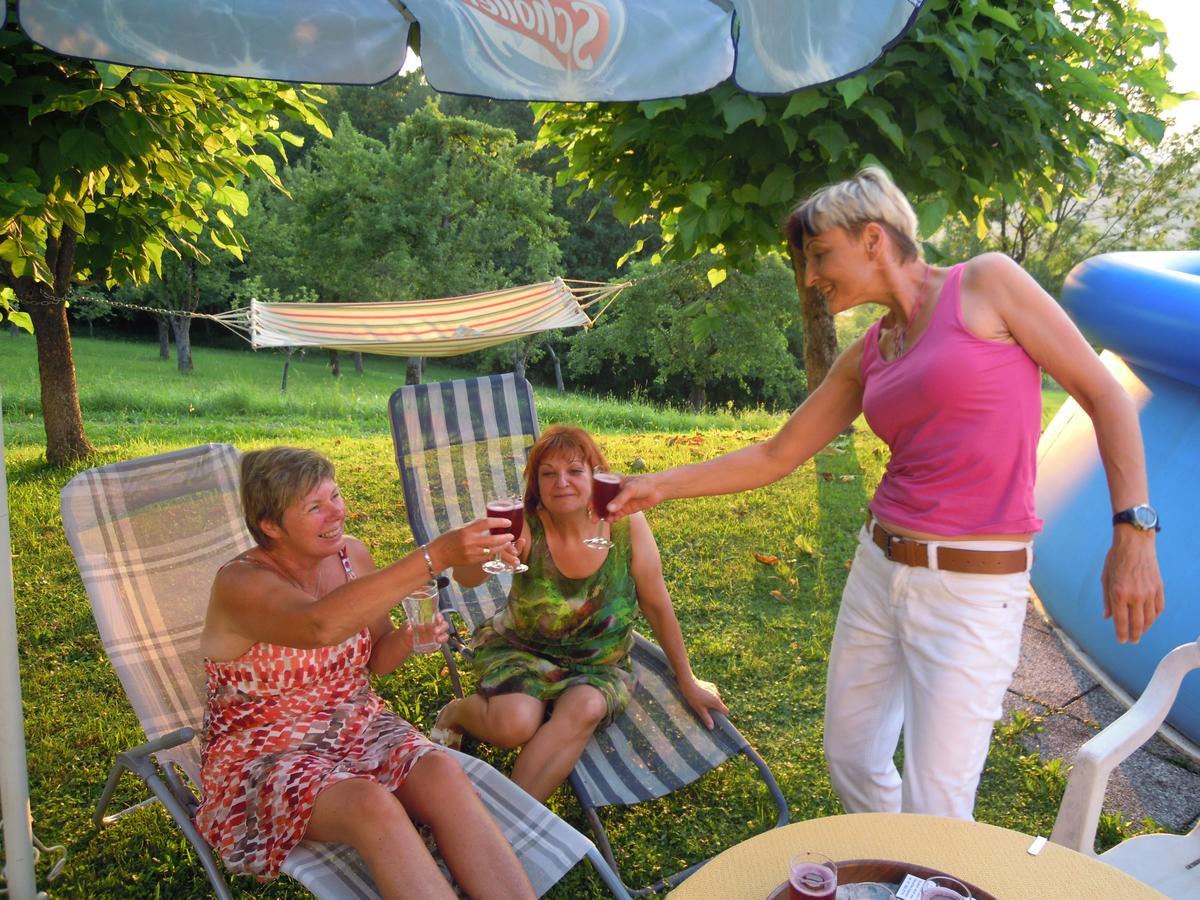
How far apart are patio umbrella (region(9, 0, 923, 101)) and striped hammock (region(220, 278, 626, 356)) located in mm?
5790

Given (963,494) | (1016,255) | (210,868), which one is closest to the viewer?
(963,494)

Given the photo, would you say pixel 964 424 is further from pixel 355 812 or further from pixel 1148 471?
pixel 1148 471

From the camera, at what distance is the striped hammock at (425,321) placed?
7977 millimetres

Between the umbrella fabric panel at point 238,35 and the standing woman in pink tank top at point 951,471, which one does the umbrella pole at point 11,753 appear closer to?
the umbrella fabric panel at point 238,35

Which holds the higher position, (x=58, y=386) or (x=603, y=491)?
(x=58, y=386)

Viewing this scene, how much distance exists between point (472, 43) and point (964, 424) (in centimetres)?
127

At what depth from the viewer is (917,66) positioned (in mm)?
3984

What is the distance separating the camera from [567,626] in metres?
2.93

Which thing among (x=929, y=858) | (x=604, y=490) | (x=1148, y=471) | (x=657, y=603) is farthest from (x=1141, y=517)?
(x=1148, y=471)

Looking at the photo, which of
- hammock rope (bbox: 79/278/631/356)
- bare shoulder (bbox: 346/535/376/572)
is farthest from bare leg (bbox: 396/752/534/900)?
hammock rope (bbox: 79/278/631/356)

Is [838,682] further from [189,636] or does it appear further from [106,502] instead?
[106,502]

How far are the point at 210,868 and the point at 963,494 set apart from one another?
1.89 meters

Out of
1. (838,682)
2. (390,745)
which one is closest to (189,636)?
(390,745)

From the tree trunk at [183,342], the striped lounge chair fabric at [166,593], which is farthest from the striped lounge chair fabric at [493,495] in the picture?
the tree trunk at [183,342]
